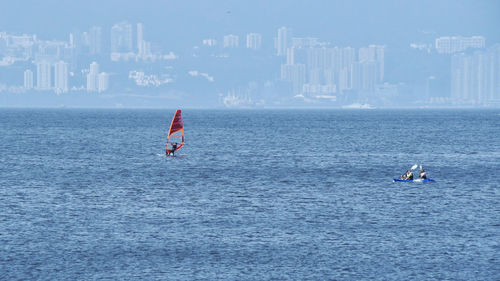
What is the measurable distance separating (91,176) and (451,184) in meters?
42.4

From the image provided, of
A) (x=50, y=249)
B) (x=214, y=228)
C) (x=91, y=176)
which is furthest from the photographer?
(x=91, y=176)

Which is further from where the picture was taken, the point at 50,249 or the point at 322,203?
the point at 322,203

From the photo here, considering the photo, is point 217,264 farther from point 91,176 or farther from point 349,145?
point 349,145

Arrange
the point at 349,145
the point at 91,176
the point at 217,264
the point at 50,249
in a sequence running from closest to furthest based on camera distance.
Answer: the point at 217,264 < the point at 50,249 < the point at 91,176 < the point at 349,145

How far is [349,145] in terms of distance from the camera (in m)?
165

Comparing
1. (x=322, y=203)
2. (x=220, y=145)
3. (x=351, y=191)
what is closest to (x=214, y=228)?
(x=322, y=203)

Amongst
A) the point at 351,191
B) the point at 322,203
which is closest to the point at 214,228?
the point at 322,203

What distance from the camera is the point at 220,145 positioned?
166 m

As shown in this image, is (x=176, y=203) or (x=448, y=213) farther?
(x=176, y=203)

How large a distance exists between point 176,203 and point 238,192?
9.93 metres

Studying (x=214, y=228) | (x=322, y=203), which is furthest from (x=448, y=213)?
(x=214, y=228)

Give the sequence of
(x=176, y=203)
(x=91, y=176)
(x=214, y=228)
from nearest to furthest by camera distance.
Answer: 1. (x=214, y=228)
2. (x=176, y=203)
3. (x=91, y=176)

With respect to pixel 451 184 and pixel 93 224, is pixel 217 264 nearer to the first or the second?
pixel 93 224

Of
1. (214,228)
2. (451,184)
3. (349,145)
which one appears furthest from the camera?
(349,145)
